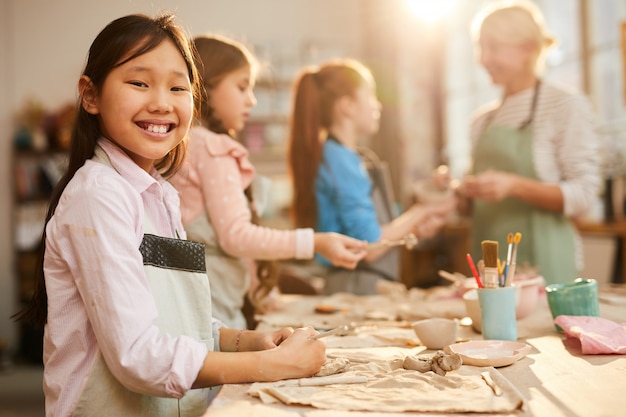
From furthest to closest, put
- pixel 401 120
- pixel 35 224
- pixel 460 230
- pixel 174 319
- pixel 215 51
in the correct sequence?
pixel 35 224, pixel 401 120, pixel 460 230, pixel 215 51, pixel 174 319

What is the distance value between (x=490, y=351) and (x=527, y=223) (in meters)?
1.50

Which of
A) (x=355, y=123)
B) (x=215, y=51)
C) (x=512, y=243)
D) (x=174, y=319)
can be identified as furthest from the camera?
(x=355, y=123)

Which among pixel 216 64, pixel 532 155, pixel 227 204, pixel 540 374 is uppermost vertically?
pixel 216 64

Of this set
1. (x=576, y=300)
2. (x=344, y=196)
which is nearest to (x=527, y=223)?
(x=344, y=196)

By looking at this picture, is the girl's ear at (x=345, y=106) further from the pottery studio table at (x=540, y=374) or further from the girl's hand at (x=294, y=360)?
the girl's hand at (x=294, y=360)

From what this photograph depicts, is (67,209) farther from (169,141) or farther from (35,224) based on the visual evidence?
(35,224)

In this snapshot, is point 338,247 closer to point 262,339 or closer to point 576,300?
point 262,339

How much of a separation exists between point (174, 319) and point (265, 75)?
5.38m

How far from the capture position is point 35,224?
21.5ft

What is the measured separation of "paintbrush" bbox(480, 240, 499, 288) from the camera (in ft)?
4.65

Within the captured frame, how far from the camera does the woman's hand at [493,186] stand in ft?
8.39

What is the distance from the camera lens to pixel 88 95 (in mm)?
1282

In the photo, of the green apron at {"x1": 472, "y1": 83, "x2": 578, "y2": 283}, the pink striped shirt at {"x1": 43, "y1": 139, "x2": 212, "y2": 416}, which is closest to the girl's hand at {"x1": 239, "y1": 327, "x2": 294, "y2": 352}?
the pink striped shirt at {"x1": 43, "y1": 139, "x2": 212, "y2": 416}

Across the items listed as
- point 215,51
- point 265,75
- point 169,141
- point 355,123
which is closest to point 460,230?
point 265,75
